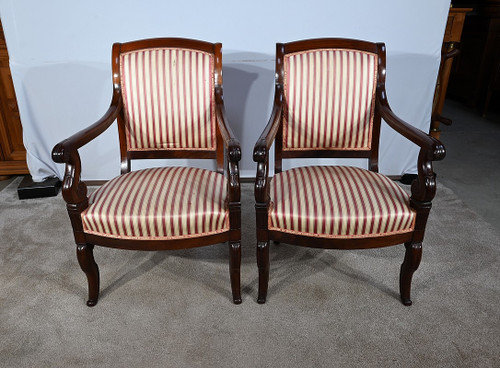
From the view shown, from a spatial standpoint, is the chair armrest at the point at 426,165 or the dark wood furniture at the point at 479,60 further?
the dark wood furniture at the point at 479,60

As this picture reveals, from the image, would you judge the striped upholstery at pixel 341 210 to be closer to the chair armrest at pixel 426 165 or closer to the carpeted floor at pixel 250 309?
the chair armrest at pixel 426 165

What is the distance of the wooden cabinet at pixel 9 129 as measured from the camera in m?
2.21

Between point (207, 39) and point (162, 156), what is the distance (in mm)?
749

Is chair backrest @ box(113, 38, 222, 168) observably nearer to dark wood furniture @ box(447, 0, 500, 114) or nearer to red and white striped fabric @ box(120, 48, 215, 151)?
red and white striped fabric @ box(120, 48, 215, 151)

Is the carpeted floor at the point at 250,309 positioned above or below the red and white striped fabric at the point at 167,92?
below

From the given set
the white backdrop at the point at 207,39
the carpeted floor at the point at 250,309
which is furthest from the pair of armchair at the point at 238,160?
the white backdrop at the point at 207,39

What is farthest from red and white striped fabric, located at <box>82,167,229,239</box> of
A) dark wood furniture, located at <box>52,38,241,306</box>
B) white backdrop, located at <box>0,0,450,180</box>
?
white backdrop, located at <box>0,0,450,180</box>

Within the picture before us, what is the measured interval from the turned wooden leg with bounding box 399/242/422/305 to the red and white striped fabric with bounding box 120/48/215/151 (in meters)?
0.85

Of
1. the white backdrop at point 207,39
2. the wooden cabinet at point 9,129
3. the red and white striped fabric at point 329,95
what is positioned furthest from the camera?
the wooden cabinet at point 9,129

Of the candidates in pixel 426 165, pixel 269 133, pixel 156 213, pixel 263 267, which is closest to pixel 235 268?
pixel 263 267

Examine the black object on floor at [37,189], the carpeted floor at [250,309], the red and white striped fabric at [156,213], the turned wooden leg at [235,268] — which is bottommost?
the carpeted floor at [250,309]

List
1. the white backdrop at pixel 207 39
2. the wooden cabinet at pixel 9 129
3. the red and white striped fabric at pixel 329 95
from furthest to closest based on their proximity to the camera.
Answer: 1. the wooden cabinet at pixel 9 129
2. the white backdrop at pixel 207 39
3. the red and white striped fabric at pixel 329 95

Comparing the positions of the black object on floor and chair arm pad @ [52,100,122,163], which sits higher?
chair arm pad @ [52,100,122,163]

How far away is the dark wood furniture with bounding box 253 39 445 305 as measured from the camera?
4.19 feet
